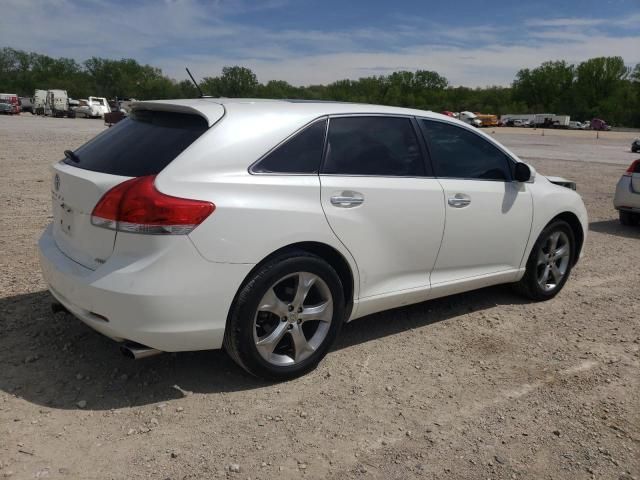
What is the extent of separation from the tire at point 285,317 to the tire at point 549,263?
2156mm

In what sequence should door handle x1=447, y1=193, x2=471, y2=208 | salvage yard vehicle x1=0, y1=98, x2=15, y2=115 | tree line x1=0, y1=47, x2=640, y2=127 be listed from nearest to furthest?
door handle x1=447, y1=193, x2=471, y2=208 → salvage yard vehicle x1=0, y1=98, x2=15, y2=115 → tree line x1=0, y1=47, x2=640, y2=127

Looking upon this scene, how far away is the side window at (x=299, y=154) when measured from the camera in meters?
3.32

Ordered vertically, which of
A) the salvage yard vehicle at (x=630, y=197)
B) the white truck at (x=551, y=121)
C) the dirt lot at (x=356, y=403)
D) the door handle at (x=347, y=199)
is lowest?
the dirt lot at (x=356, y=403)

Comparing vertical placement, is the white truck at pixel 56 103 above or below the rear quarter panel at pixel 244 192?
below

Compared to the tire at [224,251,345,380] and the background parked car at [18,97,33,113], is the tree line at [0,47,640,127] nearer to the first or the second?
the background parked car at [18,97,33,113]

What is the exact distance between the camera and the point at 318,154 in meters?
3.54

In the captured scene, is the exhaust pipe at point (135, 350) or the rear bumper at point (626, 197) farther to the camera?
the rear bumper at point (626, 197)

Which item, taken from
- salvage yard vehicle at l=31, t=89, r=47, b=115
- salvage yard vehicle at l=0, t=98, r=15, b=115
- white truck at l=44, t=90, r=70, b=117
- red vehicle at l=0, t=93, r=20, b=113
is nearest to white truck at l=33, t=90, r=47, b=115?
salvage yard vehicle at l=31, t=89, r=47, b=115

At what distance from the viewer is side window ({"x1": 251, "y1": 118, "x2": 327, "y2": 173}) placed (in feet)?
10.9

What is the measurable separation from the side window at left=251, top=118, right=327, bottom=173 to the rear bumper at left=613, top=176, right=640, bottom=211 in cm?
716

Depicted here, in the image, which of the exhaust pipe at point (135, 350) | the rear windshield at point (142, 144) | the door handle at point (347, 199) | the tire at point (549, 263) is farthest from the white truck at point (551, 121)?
the exhaust pipe at point (135, 350)

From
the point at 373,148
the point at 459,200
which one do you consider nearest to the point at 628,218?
the point at 459,200

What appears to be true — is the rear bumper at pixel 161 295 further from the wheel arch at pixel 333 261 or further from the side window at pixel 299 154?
the side window at pixel 299 154

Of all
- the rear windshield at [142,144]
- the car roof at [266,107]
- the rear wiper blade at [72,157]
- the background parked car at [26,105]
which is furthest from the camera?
the background parked car at [26,105]
